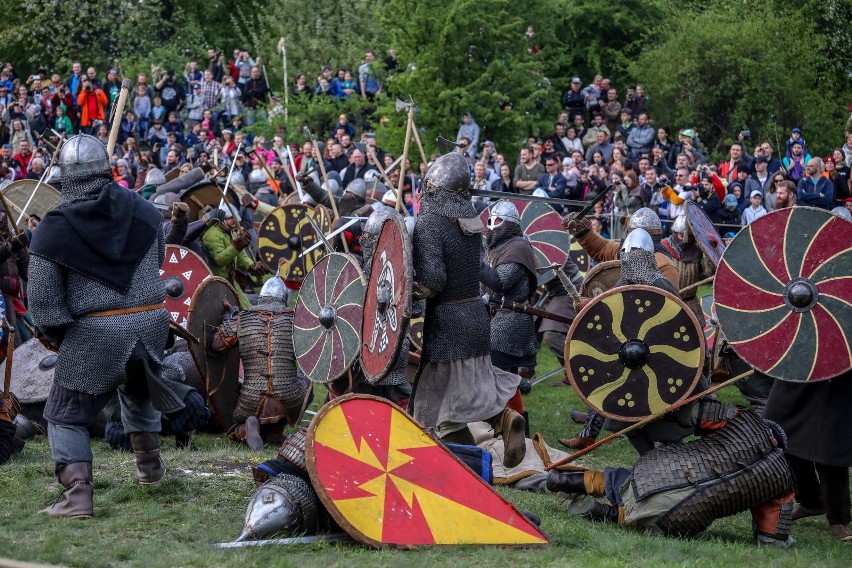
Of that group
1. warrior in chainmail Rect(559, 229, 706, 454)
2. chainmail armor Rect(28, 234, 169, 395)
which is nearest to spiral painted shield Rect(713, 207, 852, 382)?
warrior in chainmail Rect(559, 229, 706, 454)

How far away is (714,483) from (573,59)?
18.2 metres

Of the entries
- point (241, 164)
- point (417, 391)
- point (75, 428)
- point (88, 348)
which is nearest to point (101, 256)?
point (88, 348)

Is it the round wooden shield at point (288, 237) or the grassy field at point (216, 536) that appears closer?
the grassy field at point (216, 536)

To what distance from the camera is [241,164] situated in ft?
58.4

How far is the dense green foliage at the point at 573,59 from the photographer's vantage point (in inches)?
729

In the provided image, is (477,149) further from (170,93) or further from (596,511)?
(596,511)

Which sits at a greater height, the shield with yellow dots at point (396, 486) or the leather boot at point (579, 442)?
the shield with yellow dots at point (396, 486)

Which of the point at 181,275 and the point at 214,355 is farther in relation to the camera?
the point at 181,275

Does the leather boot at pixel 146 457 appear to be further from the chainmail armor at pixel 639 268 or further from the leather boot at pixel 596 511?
the chainmail armor at pixel 639 268

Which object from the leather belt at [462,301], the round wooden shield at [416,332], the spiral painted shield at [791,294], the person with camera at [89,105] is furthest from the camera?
the person with camera at [89,105]

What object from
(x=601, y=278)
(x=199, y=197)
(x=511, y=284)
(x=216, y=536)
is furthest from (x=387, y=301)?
(x=199, y=197)

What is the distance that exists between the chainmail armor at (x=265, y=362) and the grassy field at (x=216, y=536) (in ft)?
4.00

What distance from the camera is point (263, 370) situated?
27.6 ft

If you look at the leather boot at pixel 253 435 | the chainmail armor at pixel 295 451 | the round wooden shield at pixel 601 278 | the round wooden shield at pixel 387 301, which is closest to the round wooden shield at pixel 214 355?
the leather boot at pixel 253 435
